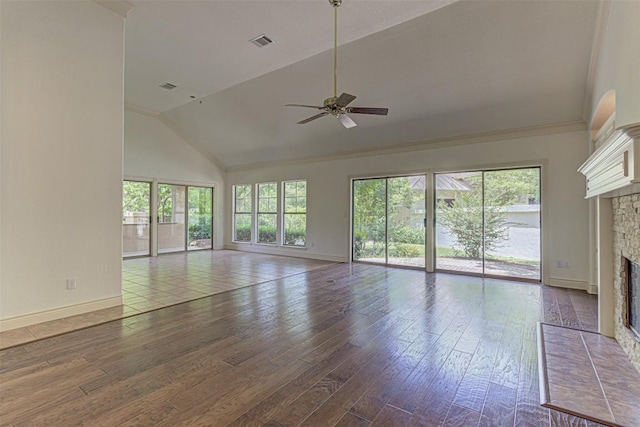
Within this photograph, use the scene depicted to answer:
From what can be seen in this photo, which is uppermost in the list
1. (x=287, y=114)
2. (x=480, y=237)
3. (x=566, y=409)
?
(x=287, y=114)

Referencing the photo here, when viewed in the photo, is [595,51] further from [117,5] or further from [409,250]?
[117,5]

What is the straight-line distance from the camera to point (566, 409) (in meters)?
1.95

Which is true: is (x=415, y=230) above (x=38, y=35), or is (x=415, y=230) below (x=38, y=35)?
below

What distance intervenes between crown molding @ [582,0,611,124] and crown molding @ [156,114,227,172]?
8834 millimetres

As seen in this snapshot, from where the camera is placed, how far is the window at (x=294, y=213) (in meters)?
8.64

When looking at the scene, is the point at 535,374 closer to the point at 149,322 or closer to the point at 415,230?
the point at 149,322

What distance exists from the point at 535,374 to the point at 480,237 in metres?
4.00

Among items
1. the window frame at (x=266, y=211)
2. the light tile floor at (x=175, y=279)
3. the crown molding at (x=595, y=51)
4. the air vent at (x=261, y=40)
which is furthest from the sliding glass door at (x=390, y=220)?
the air vent at (x=261, y=40)

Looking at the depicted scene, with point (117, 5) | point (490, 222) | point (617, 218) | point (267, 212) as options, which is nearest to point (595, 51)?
point (617, 218)

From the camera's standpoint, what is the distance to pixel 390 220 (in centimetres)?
709

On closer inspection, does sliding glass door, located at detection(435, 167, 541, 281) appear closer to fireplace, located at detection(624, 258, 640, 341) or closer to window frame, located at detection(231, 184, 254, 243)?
fireplace, located at detection(624, 258, 640, 341)

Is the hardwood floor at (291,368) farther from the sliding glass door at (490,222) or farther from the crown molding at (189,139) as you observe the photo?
the crown molding at (189,139)

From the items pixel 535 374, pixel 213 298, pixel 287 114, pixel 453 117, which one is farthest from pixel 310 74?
pixel 535 374

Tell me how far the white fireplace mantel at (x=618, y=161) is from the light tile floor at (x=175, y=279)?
4.71 meters
